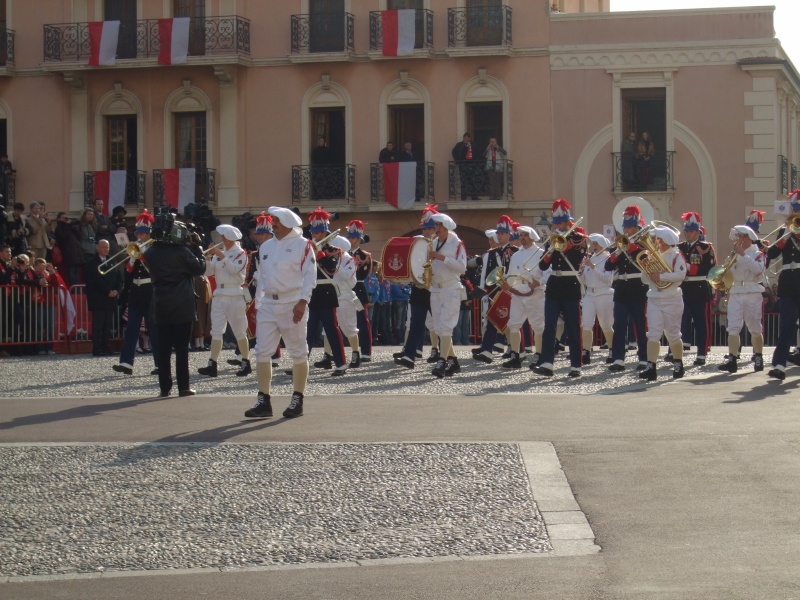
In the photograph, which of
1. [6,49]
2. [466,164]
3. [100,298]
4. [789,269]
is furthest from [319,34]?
[789,269]

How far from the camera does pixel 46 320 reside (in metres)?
24.0

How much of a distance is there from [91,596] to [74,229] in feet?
68.1

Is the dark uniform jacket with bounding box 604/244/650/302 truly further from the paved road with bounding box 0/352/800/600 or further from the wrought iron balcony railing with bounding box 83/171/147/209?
the wrought iron balcony railing with bounding box 83/171/147/209

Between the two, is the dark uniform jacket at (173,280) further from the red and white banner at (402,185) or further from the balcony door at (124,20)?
the balcony door at (124,20)

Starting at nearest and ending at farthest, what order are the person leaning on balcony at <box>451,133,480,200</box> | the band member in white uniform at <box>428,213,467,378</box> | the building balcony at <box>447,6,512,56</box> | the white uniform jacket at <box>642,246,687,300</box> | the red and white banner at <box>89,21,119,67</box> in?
the white uniform jacket at <box>642,246,687,300</box> < the band member in white uniform at <box>428,213,467,378</box> < the person leaning on balcony at <box>451,133,480,200</box> < the building balcony at <box>447,6,512,56</box> < the red and white banner at <box>89,21,119,67</box>

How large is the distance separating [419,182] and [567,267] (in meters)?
19.8

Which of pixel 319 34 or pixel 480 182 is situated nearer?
pixel 480 182

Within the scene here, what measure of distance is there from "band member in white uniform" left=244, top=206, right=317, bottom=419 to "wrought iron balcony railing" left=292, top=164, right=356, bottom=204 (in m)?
24.3

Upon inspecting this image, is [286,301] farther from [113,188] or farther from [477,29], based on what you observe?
[113,188]

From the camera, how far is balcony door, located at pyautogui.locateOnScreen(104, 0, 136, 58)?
3875 cm

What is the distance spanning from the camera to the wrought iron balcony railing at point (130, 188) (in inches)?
1505

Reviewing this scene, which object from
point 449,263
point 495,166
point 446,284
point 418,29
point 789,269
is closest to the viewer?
point 789,269

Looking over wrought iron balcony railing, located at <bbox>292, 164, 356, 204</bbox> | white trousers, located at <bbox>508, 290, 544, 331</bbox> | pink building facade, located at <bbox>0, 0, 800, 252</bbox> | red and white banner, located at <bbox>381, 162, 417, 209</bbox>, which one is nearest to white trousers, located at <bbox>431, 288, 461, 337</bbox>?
white trousers, located at <bbox>508, 290, 544, 331</bbox>

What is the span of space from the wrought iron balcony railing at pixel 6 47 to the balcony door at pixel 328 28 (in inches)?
318
